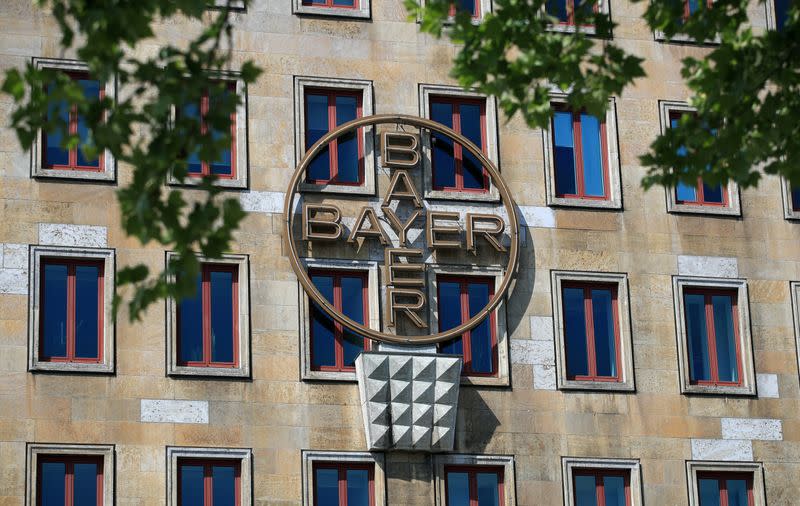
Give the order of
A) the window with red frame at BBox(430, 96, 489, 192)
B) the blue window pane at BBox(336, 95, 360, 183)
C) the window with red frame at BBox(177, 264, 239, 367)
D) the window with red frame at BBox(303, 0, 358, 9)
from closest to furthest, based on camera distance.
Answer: the window with red frame at BBox(177, 264, 239, 367) < the blue window pane at BBox(336, 95, 360, 183) < the window with red frame at BBox(430, 96, 489, 192) < the window with red frame at BBox(303, 0, 358, 9)

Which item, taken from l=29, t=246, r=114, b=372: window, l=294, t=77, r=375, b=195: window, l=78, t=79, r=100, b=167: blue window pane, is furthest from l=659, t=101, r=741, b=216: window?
l=29, t=246, r=114, b=372: window

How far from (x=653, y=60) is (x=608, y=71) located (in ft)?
51.9

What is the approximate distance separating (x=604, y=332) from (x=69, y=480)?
499 inches

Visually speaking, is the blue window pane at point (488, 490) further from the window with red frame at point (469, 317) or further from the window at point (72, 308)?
the window at point (72, 308)

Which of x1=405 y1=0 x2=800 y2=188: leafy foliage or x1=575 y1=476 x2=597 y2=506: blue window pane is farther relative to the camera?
x1=575 y1=476 x2=597 y2=506: blue window pane

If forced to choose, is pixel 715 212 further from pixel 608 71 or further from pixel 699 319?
pixel 608 71

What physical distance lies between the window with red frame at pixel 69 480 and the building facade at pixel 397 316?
42 millimetres

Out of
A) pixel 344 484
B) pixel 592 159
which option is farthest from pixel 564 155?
pixel 344 484

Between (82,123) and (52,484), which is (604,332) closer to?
(82,123)

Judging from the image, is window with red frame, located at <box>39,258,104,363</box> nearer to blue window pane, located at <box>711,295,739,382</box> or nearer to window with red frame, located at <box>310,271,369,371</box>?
window with red frame, located at <box>310,271,369,371</box>

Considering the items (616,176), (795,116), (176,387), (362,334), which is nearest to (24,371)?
(176,387)

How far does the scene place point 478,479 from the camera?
43.5m

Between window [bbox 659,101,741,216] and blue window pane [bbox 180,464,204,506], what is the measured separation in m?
12.8

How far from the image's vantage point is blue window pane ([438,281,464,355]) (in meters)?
43.9
